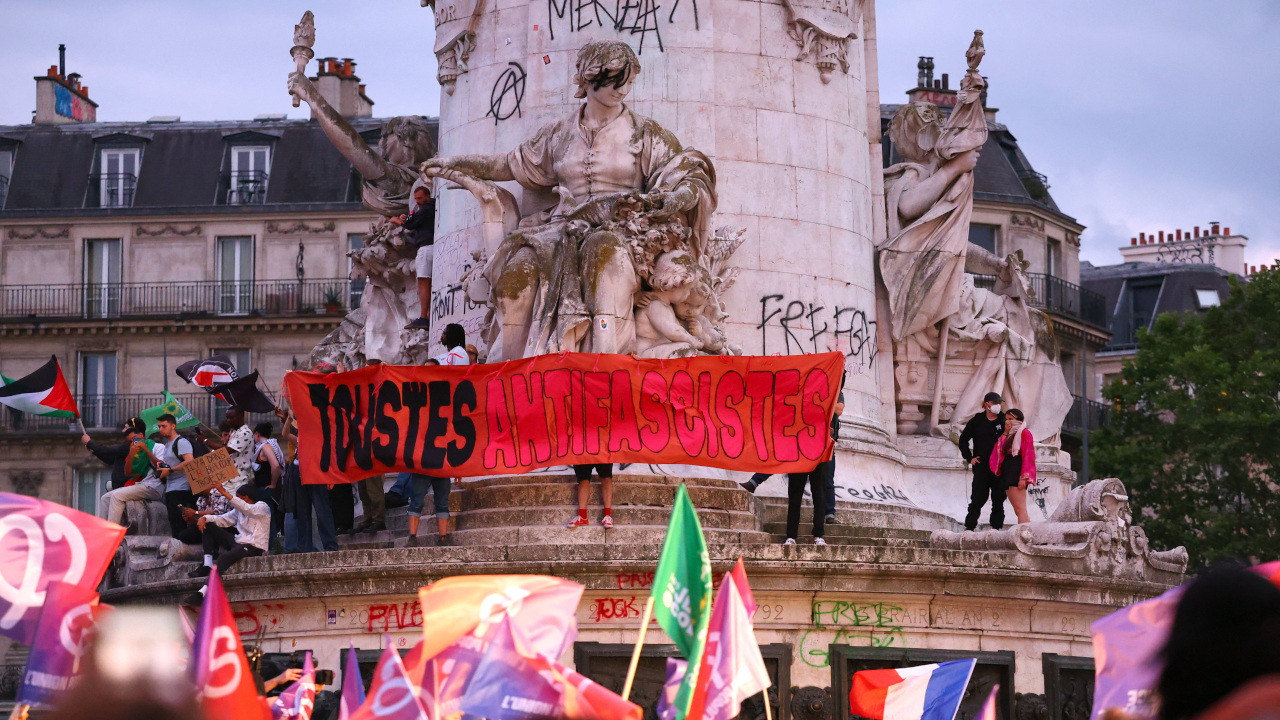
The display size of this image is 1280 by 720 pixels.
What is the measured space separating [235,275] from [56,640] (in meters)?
41.4

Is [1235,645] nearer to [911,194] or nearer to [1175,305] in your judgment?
[911,194]

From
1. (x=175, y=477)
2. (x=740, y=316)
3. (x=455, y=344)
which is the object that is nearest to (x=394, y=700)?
(x=455, y=344)

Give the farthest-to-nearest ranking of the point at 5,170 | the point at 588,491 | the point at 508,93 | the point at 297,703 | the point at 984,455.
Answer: the point at 5,170, the point at 508,93, the point at 984,455, the point at 588,491, the point at 297,703

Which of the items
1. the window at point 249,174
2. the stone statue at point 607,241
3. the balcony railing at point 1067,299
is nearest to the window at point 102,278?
the window at point 249,174

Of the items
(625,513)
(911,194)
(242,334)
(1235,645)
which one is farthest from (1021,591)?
(242,334)

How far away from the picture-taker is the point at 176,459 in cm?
2072

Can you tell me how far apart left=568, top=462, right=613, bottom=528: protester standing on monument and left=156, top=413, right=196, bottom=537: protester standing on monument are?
445 cm

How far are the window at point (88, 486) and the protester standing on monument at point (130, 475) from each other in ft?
90.4

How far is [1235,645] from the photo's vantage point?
17.4 feet

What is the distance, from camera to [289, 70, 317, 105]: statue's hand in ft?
80.6

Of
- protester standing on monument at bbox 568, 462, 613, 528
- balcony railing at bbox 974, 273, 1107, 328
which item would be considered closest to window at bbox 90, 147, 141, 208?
balcony railing at bbox 974, 273, 1107, 328

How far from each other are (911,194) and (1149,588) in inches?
237

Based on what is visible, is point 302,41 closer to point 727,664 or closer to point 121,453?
point 121,453

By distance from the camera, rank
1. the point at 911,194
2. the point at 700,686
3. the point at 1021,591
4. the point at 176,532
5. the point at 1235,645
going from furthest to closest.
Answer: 1. the point at 911,194
2. the point at 176,532
3. the point at 1021,591
4. the point at 700,686
5. the point at 1235,645
